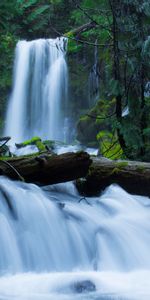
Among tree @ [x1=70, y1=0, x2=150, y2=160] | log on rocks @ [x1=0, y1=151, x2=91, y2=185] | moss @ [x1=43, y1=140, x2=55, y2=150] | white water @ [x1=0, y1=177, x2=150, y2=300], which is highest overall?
tree @ [x1=70, y1=0, x2=150, y2=160]

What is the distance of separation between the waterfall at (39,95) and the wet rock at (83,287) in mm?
12703

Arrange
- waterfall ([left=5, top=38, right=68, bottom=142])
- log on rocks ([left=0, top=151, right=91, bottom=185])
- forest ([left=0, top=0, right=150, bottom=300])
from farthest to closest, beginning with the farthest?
waterfall ([left=5, top=38, right=68, bottom=142]) < log on rocks ([left=0, top=151, right=91, bottom=185]) < forest ([left=0, top=0, right=150, bottom=300])

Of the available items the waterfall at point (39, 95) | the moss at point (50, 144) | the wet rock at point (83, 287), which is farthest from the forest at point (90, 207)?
the waterfall at point (39, 95)

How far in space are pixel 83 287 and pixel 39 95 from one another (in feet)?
47.2

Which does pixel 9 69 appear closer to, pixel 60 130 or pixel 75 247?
pixel 60 130

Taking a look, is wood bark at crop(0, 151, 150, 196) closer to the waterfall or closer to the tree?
the tree

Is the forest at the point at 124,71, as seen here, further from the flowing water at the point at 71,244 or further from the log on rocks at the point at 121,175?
the flowing water at the point at 71,244

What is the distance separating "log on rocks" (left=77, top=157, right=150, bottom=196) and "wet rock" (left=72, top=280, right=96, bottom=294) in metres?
2.56

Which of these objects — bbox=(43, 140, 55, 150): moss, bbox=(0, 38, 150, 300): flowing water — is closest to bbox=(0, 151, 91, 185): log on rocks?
bbox=(0, 38, 150, 300): flowing water

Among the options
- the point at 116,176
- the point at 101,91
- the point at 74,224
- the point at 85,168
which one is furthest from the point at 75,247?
the point at 101,91

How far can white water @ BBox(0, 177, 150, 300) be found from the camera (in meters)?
4.05

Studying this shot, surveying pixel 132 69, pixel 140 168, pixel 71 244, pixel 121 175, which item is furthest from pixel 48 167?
pixel 132 69

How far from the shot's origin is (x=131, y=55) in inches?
296

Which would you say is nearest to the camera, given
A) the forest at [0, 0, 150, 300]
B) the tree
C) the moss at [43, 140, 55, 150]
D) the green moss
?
the forest at [0, 0, 150, 300]
